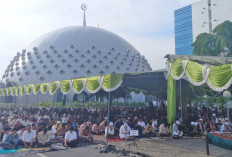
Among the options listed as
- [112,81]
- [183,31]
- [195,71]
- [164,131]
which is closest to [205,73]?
[195,71]

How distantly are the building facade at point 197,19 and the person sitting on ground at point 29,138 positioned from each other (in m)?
49.5

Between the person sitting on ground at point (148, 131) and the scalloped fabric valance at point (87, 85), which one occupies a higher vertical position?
the scalloped fabric valance at point (87, 85)

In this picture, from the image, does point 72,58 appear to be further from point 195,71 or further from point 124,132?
point 195,71

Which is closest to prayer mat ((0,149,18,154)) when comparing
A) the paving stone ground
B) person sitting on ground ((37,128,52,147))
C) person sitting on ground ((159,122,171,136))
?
person sitting on ground ((37,128,52,147))

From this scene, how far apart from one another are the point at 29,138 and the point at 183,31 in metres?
62.8

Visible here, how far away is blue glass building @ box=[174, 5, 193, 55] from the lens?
61.1 meters

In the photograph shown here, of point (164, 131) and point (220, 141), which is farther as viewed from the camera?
point (164, 131)

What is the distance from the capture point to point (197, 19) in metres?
55.1

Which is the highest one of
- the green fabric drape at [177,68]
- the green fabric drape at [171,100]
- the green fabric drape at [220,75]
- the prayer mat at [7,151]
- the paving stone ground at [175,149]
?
the green fabric drape at [177,68]

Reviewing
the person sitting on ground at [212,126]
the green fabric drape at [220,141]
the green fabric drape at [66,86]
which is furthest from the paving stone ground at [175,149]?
the green fabric drape at [66,86]

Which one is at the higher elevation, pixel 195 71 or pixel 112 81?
pixel 195 71

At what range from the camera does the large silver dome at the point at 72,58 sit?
43188mm

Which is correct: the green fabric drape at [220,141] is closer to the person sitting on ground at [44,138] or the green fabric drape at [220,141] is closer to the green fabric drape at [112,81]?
the green fabric drape at [112,81]

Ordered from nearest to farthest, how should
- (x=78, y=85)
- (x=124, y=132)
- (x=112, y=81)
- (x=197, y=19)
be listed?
(x=124, y=132) → (x=112, y=81) → (x=78, y=85) → (x=197, y=19)
